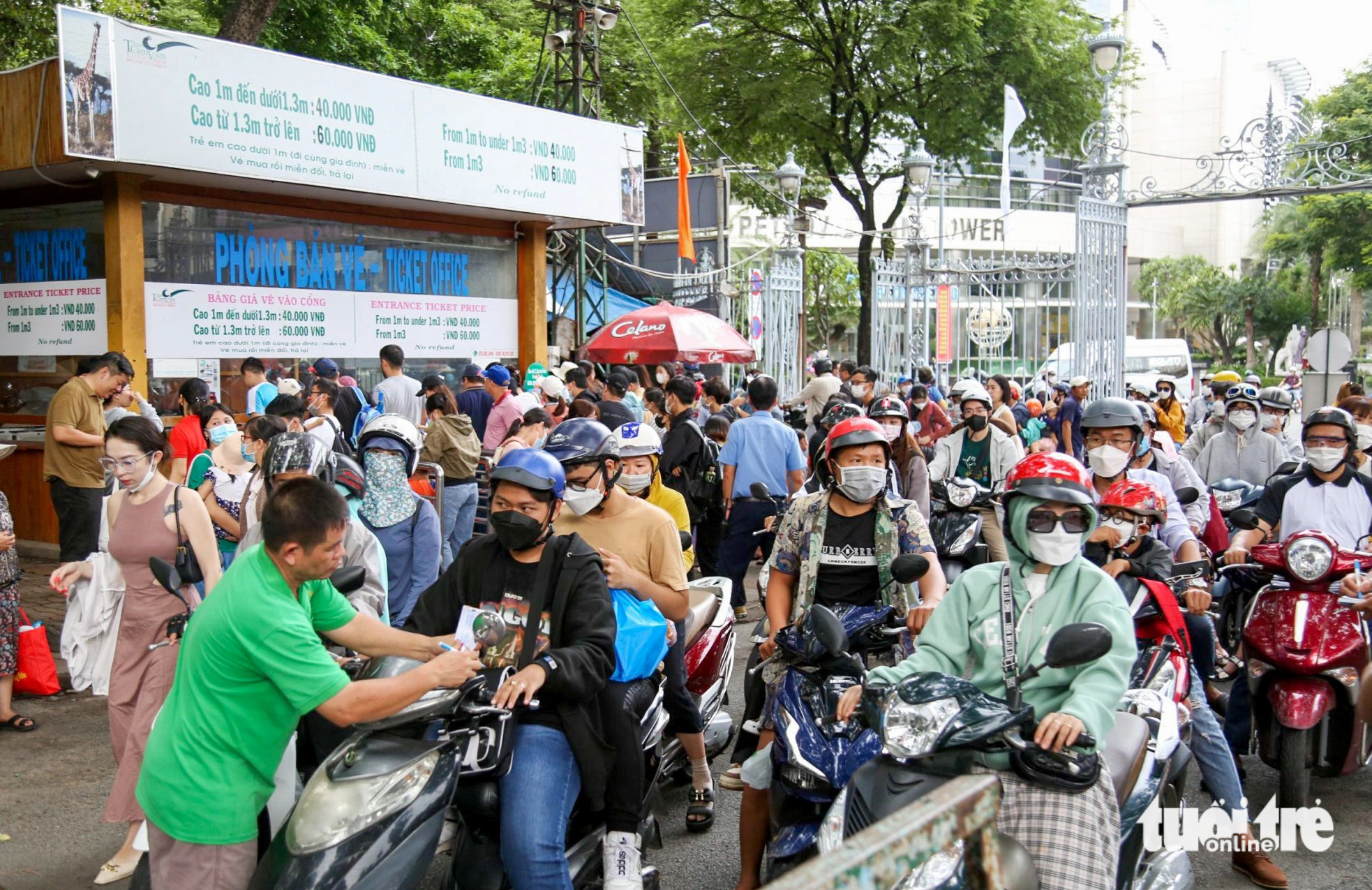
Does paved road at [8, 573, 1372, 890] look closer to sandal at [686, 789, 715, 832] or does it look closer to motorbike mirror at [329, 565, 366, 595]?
sandal at [686, 789, 715, 832]

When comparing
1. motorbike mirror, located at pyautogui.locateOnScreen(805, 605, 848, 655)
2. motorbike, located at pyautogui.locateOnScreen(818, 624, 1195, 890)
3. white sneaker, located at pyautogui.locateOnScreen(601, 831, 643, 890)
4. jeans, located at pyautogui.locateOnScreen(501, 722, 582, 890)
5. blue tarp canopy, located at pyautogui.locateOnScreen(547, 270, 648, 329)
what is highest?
blue tarp canopy, located at pyautogui.locateOnScreen(547, 270, 648, 329)

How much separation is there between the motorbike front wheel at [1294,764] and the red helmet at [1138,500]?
44.5 inches

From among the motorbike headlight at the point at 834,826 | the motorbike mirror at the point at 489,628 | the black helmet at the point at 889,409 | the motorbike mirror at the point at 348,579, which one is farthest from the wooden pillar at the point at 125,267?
the motorbike headlight at the point at 834,826

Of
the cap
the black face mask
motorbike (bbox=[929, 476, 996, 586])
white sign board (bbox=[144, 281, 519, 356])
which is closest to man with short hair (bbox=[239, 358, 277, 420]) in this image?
the cap

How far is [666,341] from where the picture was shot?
12.9m

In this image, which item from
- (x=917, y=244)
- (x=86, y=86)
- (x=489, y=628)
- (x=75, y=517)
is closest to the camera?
(x=489, y=628)

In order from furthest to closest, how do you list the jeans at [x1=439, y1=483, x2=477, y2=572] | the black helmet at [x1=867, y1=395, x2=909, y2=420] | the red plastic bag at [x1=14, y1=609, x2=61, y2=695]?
the jeans at [x1=439, y1=483, x2=477, y2=572], the black helmet at [x1=867, y1=395, x2=909, y2=420], the red plastic bag at [x1=14, y1=609, x2=61, y2=695]

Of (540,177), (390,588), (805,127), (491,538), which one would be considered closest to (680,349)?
(540,177)

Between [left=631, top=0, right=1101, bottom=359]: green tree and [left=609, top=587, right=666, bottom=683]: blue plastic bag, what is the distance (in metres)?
17.7

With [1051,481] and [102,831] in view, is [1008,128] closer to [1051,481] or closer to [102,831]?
[1051,481]

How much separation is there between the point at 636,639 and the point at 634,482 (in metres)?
1.89

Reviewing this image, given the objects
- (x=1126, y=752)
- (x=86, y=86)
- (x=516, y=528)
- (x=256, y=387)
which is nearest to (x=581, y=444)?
(x=516, y=528)

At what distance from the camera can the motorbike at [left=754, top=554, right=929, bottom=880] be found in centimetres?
361

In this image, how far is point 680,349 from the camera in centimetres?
1284
